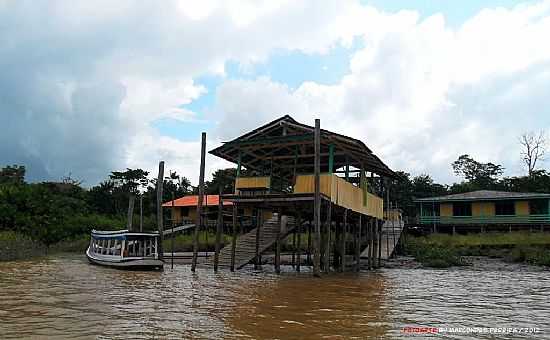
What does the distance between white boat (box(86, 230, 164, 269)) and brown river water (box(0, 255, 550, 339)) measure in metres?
1.92

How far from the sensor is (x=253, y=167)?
23359mm

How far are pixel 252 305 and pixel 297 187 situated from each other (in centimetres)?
770

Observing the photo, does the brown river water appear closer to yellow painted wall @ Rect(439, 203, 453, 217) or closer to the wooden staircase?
the wooden staircase

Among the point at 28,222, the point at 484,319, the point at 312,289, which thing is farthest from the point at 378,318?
the point at 28,222

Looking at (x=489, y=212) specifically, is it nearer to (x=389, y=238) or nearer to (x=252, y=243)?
(x=389, y=238)

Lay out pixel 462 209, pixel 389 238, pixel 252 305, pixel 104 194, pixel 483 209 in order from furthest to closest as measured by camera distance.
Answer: pixel 104 194
pixel 462 209
pixel 483 209
pixel 389 238
pixel 252 305

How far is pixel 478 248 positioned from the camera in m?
30.7

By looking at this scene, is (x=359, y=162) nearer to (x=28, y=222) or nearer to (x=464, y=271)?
(x=464, y=271)

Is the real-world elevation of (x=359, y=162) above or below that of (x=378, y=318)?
above

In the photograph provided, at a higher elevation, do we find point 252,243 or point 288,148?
point 288,148

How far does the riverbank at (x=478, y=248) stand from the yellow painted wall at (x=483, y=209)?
4.12m

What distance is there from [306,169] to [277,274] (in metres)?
6.72

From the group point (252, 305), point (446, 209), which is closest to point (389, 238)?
point (446, 209)

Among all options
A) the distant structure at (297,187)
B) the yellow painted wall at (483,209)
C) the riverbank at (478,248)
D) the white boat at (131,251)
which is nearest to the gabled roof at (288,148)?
the distant structure at (297,187)
